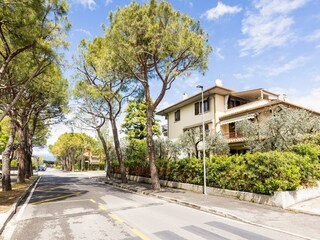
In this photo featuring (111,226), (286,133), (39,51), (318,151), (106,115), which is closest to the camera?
(111,226)

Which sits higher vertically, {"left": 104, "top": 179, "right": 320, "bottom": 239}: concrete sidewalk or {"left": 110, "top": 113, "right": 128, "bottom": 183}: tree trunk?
{"left": 110, "top": 113, "right": 128, "bottom": 183}: tree trunk

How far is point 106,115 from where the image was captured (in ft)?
81.6

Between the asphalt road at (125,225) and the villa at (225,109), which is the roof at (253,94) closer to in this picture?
the villa at (225,109)

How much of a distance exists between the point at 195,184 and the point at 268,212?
679 cm

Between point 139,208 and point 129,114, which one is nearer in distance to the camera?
point 139,208

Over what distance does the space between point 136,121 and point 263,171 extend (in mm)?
29978

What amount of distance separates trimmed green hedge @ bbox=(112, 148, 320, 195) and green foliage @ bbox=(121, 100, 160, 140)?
78.6ft

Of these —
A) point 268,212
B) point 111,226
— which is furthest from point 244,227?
point 111,226

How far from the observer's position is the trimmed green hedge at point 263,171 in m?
10.4

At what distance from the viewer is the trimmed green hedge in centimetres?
1038

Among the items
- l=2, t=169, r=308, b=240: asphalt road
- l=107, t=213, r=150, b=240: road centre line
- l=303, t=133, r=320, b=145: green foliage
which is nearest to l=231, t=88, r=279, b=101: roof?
l=303, t=133, r=320, b=145: green foliage

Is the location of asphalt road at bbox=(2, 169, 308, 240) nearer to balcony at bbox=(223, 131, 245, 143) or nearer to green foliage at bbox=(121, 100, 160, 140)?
balcony at bbox=(223, 131, 245, 143)

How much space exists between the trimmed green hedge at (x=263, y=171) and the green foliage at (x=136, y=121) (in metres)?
24.0

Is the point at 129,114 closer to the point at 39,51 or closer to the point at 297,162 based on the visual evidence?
the point at 39,51
